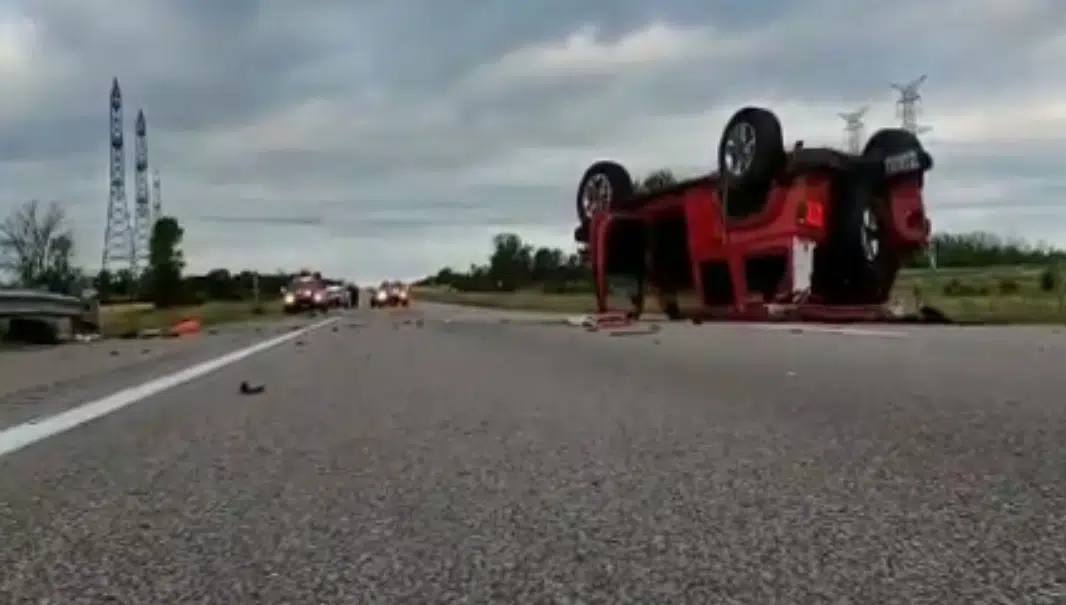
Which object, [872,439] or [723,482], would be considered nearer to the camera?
[723,482]

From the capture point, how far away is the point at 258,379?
11.6 m

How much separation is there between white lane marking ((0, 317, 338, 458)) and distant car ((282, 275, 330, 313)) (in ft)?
144

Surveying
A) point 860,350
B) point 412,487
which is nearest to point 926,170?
point 860,350

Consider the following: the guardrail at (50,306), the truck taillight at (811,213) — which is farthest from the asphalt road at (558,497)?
the truck taillight at (811,213)

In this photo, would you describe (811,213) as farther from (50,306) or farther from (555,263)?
(555,263)

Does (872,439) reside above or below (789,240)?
below

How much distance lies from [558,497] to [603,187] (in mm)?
32345

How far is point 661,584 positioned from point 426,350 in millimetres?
13617

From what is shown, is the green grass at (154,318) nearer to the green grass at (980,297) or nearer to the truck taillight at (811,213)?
the green grass at (980,297)

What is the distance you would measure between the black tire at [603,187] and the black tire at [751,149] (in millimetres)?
7771

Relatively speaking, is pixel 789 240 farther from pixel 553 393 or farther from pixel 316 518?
pixel 316 518

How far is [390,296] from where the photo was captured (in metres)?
81.1

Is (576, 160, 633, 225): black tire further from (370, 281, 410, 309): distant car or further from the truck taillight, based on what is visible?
(370, 281, 410, 309): distant car

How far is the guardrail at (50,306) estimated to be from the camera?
1842 cm
